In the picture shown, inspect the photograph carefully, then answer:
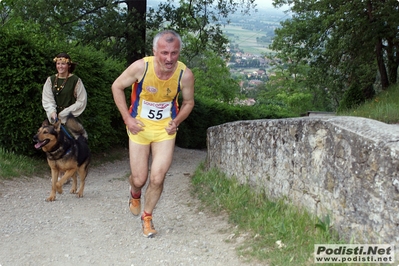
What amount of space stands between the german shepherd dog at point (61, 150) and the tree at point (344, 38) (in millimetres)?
11194

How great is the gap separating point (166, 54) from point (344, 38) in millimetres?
Answer: 16393

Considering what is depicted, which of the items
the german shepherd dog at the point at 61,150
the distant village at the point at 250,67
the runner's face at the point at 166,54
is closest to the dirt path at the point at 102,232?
the german shepherd dog at the point at 61,150

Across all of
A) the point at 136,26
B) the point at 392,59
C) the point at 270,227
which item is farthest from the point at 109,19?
the point at 270,227

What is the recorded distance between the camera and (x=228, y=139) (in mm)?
9594

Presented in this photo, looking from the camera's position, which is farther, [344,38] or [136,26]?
[344,38]

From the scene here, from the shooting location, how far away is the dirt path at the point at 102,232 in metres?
5.60

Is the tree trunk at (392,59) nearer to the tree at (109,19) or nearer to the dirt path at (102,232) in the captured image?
the tree at (109,19)

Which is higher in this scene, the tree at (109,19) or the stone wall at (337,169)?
the tree at (109,19)

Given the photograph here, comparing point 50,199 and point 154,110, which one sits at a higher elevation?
point 154,110

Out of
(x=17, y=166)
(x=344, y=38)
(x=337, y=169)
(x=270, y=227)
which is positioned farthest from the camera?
(x=344, y=38)

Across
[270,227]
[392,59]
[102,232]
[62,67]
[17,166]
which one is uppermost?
[62,67]

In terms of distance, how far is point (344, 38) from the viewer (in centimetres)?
2059

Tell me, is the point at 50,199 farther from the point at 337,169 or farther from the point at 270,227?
the point at 337,169

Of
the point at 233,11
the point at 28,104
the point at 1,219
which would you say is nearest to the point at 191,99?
the point at 1,219
